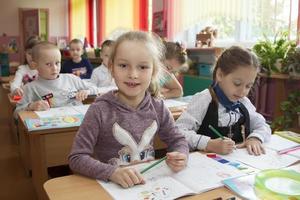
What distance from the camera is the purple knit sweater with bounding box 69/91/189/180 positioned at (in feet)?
3.55

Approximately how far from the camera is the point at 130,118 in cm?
117

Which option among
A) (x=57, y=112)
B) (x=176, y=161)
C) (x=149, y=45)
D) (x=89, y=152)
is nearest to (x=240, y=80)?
(x=149, y=45)

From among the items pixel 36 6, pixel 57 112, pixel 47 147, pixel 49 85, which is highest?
pixel 36 6

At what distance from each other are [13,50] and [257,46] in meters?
6.96

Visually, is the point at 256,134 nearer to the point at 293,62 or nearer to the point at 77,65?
the point at 293,62

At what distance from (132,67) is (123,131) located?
227 mm

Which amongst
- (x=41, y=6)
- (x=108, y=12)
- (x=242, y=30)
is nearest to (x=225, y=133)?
(x=242, y=30)

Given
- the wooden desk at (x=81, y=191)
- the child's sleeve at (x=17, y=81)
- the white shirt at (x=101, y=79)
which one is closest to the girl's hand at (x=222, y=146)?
the wooden desk at (x=81, y=191)

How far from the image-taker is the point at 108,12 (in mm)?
6469

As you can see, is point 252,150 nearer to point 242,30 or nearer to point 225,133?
point 225,133

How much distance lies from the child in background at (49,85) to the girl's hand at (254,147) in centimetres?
140

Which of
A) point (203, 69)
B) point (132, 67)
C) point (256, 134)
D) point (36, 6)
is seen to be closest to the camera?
point (132, 67)

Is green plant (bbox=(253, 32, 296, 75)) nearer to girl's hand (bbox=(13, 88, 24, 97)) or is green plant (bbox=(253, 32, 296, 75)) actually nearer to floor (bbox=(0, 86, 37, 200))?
girl's hand (bbox=(13, 88, 24, 97))

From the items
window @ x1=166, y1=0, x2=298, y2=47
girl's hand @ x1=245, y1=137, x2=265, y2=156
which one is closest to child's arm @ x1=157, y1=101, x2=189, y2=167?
girl's hand @ x1=245, y1=137, x2=265, y2=156
